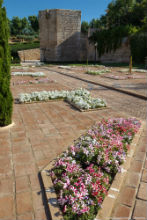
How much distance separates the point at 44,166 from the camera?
8.86 ft

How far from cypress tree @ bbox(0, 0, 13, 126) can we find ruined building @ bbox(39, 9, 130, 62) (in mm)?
26931

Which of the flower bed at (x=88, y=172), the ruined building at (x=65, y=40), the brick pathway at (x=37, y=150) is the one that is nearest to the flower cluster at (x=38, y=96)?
the brick pathway at (x=37, y=150)

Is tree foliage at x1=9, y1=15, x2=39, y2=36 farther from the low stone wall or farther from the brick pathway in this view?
the brick pathway

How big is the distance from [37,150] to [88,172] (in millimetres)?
1179

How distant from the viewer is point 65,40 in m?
31.8

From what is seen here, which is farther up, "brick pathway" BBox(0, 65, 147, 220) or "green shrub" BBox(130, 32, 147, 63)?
"green shrub" BBox(130, 32, 147, 63)

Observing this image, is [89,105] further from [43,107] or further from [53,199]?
[53,199]

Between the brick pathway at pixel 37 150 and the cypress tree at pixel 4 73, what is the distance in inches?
14.4

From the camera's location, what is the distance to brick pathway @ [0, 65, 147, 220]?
6.57ft

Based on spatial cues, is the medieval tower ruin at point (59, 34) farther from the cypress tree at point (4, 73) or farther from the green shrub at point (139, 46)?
the cypress tree at point (4, 73)

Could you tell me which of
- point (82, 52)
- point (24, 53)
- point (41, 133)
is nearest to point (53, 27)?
point (82, 52)

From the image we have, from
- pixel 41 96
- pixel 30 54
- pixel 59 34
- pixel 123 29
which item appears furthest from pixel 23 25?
pixel 41 96

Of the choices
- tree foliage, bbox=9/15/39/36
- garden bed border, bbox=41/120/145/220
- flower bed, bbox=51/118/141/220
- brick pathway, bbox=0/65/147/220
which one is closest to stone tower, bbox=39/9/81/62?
brick pathway, bbox=0/65/147/220

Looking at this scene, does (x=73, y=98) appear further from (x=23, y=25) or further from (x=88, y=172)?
(x=23, y=25)
